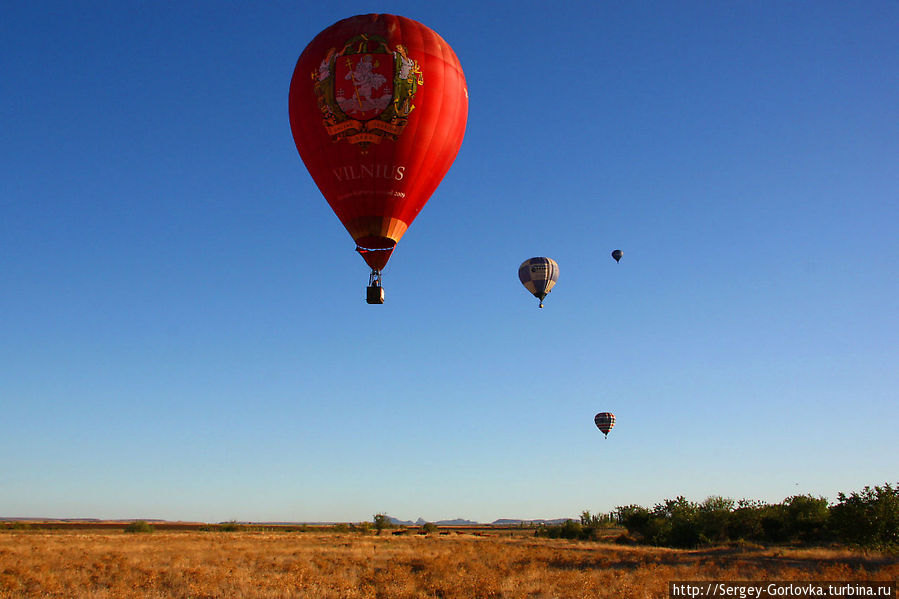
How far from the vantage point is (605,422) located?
65000 millimetres

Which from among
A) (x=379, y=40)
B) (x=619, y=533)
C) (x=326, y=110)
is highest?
(x=379, y=40)

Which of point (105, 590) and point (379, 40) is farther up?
point (379, 40)

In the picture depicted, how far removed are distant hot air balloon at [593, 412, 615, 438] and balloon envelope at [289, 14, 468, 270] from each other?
45137mm

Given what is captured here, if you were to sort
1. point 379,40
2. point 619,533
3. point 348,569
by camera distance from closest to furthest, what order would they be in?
point 379,40 < point 348,569 < point 619,533

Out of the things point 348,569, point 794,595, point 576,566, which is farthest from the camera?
point 576,566

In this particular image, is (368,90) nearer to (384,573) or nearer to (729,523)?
(384,573)

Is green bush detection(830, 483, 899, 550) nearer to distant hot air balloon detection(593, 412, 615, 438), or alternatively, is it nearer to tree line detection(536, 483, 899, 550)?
tree line detection(536, 483, 899, 550)

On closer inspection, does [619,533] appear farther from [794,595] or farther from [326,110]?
[326,110]

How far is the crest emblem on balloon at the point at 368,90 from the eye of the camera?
23969mm

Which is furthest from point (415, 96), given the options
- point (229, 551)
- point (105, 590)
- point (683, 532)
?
point (683, 532)

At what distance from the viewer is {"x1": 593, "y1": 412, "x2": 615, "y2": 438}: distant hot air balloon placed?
213ft

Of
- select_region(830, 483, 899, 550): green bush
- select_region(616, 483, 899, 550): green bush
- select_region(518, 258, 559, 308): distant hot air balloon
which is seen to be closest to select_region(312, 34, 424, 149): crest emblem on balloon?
select_region(518, 258, 559, 308): distant hot air balloon

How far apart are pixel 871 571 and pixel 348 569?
71.7 feet

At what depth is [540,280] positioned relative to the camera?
4828 cm
